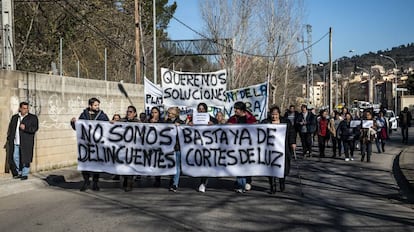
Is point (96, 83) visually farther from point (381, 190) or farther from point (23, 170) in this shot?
point (381, 190)

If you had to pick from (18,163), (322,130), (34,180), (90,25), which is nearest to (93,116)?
(34,180)

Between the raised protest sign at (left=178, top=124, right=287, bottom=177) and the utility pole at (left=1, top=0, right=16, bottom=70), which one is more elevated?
the utility pole at (left=1, top=0, right=16, bottom=70)

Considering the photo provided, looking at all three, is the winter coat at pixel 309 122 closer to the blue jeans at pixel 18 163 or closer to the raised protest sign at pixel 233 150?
the raised protest sign at pixel 233 150

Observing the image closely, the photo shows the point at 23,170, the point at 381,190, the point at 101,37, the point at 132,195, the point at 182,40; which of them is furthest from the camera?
the point at 182,40

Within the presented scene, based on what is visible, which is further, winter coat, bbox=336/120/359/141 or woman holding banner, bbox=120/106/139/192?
winter coat, bbox=336/120/359/141

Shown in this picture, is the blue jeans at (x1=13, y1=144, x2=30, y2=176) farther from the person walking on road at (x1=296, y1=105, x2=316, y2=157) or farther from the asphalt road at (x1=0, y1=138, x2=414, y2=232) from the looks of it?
the person walking on road at (x1=296, y1=105, x2=316, y2=157)

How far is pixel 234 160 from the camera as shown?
1005 cm

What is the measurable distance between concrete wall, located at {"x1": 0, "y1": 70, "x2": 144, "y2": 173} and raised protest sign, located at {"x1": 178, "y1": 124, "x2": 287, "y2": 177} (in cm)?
469

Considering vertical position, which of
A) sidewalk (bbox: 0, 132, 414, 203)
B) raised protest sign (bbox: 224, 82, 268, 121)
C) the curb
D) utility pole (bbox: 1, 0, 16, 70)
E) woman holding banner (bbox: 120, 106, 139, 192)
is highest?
utility pole (bbox: 1, 0, 16, 70)

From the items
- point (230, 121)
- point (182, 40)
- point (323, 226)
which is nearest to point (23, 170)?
point (230, 121)

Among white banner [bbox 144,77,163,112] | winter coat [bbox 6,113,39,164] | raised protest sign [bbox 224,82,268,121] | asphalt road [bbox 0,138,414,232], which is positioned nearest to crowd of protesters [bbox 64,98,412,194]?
asphalt road [bbox 0,138,414,232]

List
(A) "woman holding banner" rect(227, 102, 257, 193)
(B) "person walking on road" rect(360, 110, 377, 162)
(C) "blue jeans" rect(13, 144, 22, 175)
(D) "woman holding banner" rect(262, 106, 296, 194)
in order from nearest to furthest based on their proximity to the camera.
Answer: (D) "woman holding banner" rect(262, 106, 296, 194) < (A) "woman holding banner" rect(227, 102, 257, 193) < (C) "blue jeans" rect(13, 144, 22, 175) < (B) "person walking on road" rect(360, 110, 377, 162)

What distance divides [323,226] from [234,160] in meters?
3.21

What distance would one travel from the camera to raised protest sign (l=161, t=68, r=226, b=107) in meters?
16.9
